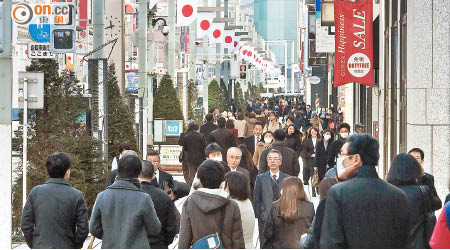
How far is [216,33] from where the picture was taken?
4881cm

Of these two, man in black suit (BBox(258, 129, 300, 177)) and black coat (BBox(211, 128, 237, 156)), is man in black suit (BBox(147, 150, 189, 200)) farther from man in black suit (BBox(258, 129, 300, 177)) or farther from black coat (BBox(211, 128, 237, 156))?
black coat (BBox(211, 128, 237, 156))

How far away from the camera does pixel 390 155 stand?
21125 mm

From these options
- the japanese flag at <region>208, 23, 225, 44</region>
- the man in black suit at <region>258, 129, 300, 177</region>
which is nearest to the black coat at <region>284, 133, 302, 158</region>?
the man in black suit at <region>258, 129, 300, 177</region>

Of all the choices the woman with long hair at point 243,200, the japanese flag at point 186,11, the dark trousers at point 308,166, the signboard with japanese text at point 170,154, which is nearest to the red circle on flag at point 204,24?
the japanese flag at point 186,11

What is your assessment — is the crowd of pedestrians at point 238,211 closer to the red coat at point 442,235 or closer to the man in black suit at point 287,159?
the red coat at point 442,235

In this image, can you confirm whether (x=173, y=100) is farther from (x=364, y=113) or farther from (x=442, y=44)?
(x=442, y=44)

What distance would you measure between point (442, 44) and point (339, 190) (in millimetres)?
8976

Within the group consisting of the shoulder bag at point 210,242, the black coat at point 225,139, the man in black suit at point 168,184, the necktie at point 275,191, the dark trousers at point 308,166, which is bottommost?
the dark trousers at point 308,166

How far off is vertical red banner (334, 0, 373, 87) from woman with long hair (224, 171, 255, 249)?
13.9 metres

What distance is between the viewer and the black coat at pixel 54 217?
8.46 meters

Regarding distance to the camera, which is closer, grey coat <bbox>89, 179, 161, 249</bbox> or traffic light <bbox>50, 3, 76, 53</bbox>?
grey coat <bbox>89, 179, 161, 249</bbox>

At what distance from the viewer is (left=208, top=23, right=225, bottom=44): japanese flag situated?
159 feet

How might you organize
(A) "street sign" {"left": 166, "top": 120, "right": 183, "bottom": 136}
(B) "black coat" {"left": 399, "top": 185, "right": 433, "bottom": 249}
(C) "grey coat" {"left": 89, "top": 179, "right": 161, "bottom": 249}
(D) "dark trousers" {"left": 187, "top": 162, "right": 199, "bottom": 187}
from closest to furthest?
1. (B) "black coat" {"left": 399, "top": 185, "right": 433, "bottom": 249}
2. (C) "grey coat" {"left": 89, "top": 179, "right": 161, "bottom": 249}
3. (D) "dark trousers" {"left": 187, "top": 162, "right": 199, "bottom": 187}
4. (A) "street sign" {"left": 166, "top": 120, "right": 183, "bottom": 136}

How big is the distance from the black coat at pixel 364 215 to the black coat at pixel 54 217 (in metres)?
2.91
